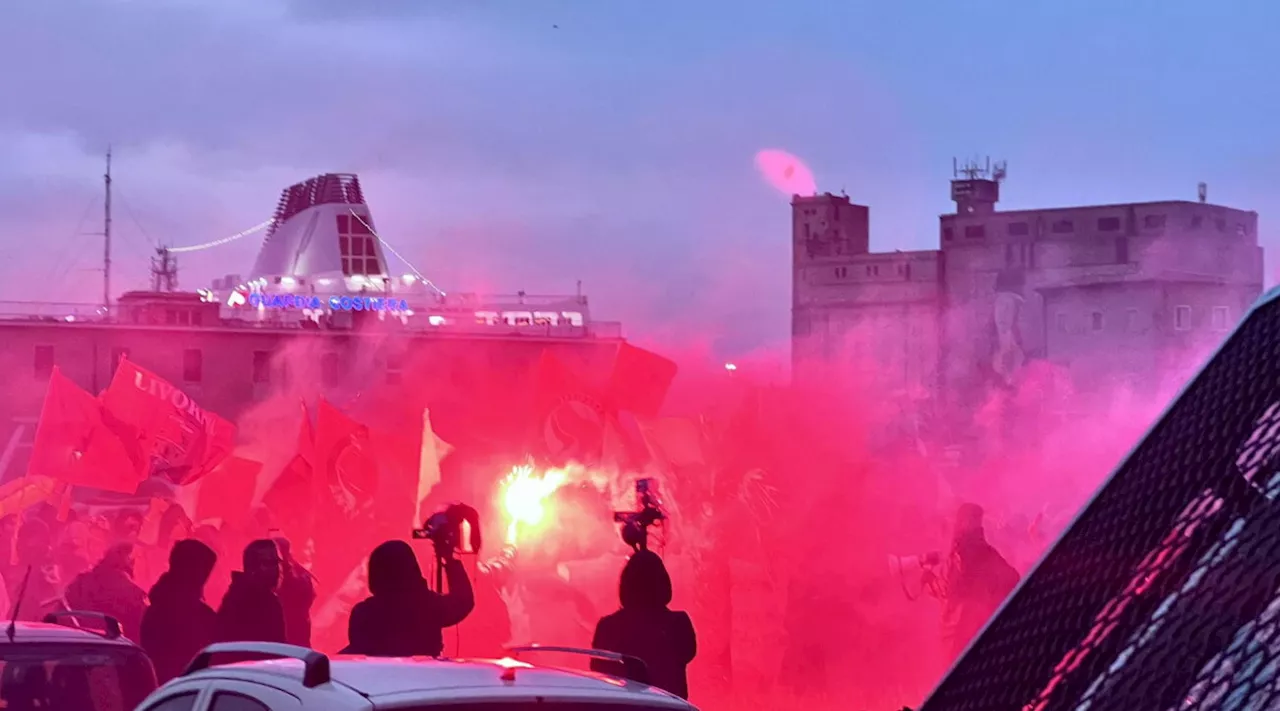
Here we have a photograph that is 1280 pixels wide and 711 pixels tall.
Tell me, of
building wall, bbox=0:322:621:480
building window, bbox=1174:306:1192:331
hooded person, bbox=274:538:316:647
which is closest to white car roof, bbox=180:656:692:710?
hooded person, bbox=274:538:316:647

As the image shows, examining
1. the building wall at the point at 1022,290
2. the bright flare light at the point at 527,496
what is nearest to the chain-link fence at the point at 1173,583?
the bright flare light at the point at 527,496

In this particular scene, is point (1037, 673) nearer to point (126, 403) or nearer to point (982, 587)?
point (982, 587)

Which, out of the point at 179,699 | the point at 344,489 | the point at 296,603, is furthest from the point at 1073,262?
the point at 179,699

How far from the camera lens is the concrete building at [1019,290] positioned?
38875mm

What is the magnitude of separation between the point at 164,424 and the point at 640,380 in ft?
21.0

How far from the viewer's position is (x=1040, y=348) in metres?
47.3

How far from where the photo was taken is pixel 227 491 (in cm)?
2408

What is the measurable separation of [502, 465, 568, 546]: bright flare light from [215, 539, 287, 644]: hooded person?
32.5 feet

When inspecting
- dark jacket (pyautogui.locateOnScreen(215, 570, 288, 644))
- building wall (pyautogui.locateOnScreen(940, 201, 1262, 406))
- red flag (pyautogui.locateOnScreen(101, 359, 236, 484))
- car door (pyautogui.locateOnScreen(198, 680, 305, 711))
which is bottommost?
dark jacket (pyautogui.locateOnScreen(215, 570, 288, 644))

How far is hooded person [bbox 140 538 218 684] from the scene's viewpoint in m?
10.2

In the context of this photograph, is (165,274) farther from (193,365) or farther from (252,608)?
(252,608)

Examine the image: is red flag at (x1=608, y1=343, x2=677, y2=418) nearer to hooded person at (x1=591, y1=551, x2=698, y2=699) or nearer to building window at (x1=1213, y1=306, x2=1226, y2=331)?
hooded person at (x1=591, y1=551, x2=698, y2=699)

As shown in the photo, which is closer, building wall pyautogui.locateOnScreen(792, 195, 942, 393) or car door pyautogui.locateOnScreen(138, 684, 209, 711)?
car door pyautogui.locateOnScreen(138, 684, 209, 711)

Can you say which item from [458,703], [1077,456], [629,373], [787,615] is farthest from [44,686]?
[1077,456]
